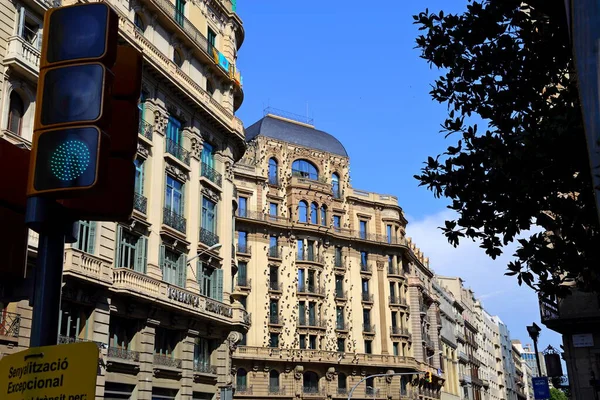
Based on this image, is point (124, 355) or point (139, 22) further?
point (139, 22)

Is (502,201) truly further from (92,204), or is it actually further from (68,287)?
(68,287)

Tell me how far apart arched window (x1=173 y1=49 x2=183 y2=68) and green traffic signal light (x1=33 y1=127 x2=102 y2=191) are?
31.8m

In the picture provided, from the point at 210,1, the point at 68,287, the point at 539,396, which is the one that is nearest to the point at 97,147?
the point at 68,287

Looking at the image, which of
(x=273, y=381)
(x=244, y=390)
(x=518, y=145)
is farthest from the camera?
(x=273, y=381)

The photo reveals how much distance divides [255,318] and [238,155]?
20685 millimetres

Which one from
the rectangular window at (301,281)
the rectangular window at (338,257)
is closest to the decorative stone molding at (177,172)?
the rectangular window at (301,281)

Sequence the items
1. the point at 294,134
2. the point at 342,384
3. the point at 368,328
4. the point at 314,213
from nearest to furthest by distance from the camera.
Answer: the point at 342,384
the point at 314,213
the point at 368,328
the point at 294,134

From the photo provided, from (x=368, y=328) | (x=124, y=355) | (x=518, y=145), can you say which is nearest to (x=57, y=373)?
(x=518, y=145)

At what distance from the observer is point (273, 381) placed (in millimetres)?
58156

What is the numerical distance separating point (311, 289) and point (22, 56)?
41.9m

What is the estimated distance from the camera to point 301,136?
6725 cm

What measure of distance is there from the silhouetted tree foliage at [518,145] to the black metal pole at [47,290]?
865cm

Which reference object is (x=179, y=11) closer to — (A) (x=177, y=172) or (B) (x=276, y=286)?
(A) (x=177, y=172)

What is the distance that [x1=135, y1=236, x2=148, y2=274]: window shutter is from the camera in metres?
29.8
